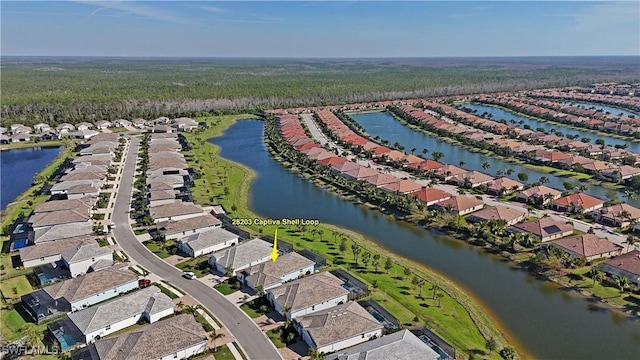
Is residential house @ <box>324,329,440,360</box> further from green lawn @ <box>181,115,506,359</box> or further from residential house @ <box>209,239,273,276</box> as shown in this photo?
residential house @ <box>209,239,273,276</box>

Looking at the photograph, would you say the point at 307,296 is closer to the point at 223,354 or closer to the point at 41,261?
the point at 223,354

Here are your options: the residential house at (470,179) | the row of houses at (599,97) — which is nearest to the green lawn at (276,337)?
the residential house at (470,179)

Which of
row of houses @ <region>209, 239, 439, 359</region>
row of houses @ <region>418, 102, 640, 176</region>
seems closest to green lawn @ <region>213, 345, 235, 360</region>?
row of houses @ <region>209, 239, 439, 359</region>

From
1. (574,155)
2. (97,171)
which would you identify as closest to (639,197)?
(574,155)


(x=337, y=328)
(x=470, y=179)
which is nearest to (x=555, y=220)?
(x=470, y=179)

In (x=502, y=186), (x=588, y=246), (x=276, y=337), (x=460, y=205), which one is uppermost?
(x=502, y=186)

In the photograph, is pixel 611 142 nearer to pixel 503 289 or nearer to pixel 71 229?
pixel 503 289
